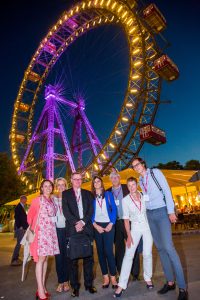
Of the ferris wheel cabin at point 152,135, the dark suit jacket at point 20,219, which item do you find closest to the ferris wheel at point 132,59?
the ferris wheel cabin at point 152,135

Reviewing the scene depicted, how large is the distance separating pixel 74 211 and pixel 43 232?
50 cm

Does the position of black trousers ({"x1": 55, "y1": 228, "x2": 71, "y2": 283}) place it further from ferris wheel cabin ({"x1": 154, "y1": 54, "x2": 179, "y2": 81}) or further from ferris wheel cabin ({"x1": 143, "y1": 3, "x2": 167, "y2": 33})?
ferris wheel cabin ({"x1": 143, "y1": 3, "x2": 167, "y2": 33})

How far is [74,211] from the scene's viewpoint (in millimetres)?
3814

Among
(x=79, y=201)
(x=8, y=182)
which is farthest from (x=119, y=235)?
(x=8, y=182)

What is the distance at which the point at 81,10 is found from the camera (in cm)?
2384

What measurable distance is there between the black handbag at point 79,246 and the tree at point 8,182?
869 inches

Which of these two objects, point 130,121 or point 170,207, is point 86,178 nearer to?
point 130,121

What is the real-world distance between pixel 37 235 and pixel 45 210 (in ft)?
1.17

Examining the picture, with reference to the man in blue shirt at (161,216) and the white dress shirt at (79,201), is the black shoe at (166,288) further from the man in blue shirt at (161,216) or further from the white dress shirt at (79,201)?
the white dress shirt at (79,201)

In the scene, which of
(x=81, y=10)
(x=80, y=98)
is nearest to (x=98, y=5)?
(x=81, y=10)

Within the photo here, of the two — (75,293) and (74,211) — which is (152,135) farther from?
(75,293)

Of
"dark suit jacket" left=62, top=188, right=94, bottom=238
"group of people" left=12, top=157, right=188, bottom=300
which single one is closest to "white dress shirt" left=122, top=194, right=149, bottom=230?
"group of people" left=12, top=157, right=188, bottom=300

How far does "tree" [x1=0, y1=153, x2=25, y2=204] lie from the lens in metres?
24.4

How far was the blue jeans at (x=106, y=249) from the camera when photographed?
386 centimetres
